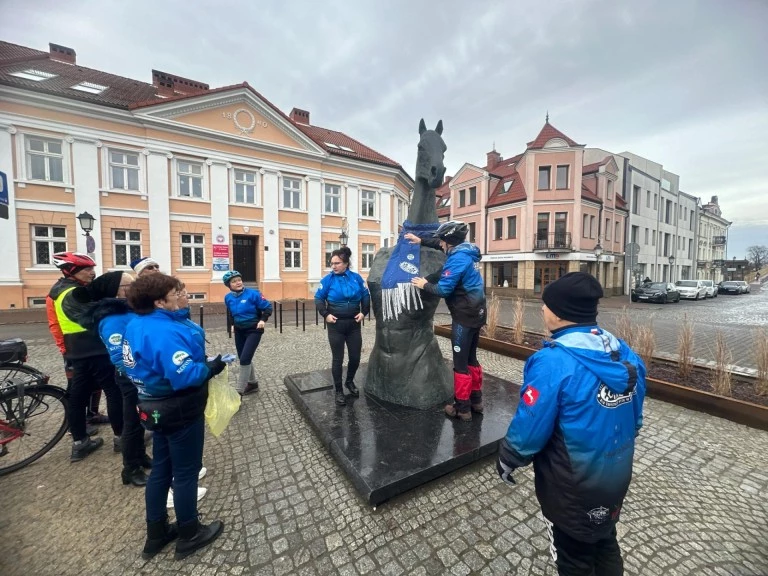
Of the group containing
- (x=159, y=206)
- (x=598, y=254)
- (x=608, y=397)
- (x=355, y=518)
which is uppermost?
(x=159, y=206)

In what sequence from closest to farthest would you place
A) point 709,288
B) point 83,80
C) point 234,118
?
point 83,80 < point 234,118 < point 709,288

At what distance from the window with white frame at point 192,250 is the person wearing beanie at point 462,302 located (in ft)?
51.8

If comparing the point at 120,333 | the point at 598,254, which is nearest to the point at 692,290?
the point at 598,254

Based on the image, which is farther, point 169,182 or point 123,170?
point 169,182

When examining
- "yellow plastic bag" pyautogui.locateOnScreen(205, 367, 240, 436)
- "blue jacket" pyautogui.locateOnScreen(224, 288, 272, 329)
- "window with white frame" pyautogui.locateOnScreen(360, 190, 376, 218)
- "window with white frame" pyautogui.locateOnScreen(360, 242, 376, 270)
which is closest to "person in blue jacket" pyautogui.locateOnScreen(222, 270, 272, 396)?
"blue jacket" pyautogui.locateOnScreen(224, 288, 272, 329)

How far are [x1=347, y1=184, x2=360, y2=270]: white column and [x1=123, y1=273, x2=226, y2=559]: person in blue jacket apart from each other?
18.4 metres

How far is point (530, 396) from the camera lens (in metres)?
1.49

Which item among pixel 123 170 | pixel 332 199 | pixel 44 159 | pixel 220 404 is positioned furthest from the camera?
pixel 332 199

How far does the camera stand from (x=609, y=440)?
1.41 metres

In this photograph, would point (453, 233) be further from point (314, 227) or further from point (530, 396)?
point (314, 227)

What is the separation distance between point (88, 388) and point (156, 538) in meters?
1.71

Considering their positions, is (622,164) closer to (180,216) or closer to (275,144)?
(275,144)

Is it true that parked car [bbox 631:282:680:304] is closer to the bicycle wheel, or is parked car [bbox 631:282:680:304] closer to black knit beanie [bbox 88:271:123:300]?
black knit beanie [bbox 88:271:123:300]

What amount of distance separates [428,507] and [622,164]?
33805 millimetres
